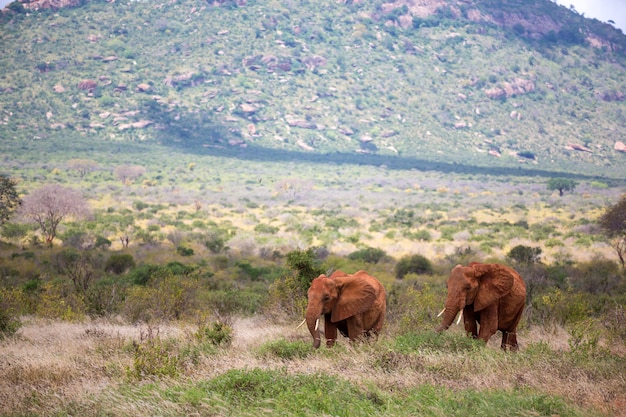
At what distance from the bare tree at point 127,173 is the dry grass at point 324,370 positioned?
67.9m

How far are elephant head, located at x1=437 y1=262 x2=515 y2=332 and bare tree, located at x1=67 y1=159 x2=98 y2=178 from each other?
73.0m

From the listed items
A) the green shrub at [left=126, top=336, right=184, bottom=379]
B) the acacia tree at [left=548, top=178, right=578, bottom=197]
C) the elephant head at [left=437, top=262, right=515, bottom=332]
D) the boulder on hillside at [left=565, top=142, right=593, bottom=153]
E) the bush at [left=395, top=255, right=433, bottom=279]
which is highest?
the boulder on hillside at [left=565, top=142, right=593, bottom=153]

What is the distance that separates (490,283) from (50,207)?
112 ft

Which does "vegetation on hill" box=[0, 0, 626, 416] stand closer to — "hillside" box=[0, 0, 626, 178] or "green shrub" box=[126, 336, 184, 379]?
"green shrub" box=[126, 336, 184, 379]

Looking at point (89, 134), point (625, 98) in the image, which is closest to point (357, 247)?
point (89, 134)

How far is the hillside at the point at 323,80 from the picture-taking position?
106125 mm

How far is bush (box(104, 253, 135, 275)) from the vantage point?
24861mm

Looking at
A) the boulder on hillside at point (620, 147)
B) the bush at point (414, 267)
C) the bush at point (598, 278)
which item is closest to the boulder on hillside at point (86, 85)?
the bush at point (414, 267)

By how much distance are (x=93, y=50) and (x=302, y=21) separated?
54485 mm

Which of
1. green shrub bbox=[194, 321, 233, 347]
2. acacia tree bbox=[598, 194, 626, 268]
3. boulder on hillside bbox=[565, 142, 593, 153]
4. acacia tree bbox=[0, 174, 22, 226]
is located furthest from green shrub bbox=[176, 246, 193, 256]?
boulder on hillside bbox=[565, 142, 593, 153]

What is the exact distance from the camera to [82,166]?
A: 255 feet

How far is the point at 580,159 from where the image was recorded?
350 feet

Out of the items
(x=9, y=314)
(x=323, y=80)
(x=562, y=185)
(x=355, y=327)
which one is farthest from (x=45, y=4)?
(x=355, y=327)

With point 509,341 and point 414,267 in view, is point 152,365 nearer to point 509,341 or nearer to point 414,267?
point 509,341
